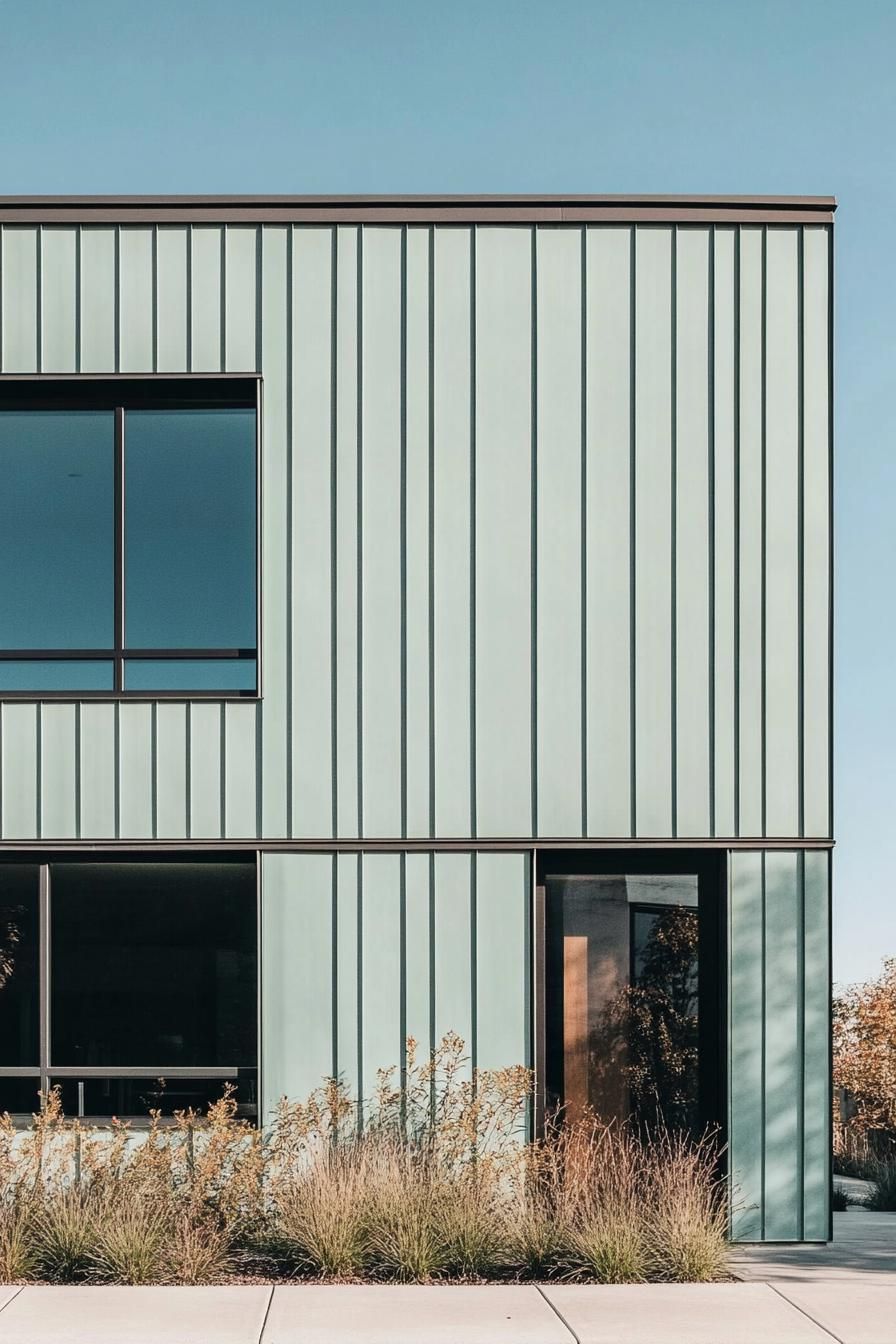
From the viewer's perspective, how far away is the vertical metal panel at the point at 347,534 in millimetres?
10117

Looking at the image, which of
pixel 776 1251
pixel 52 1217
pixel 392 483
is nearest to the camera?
pixel 52 1217

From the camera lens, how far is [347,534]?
33.7 ft

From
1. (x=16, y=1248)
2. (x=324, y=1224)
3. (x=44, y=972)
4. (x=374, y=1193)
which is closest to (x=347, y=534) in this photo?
(x=44, y=972)

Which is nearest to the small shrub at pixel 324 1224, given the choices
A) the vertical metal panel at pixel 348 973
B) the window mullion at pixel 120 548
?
the vertical metal panel at pixel 348 973

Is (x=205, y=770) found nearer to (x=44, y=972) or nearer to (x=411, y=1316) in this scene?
(x=44, y=972)

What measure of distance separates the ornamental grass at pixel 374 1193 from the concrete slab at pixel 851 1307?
56 cm

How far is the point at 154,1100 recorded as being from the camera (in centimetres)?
984

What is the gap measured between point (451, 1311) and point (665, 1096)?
8.94 ft

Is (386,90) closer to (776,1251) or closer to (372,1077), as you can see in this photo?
(372,1077)

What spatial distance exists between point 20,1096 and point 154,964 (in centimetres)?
136

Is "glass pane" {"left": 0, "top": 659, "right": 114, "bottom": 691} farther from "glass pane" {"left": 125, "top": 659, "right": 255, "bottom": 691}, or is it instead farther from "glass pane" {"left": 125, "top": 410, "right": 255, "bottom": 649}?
"glass pane" {"left": 125, "top": 410, "right": 255, "bottom": 649}

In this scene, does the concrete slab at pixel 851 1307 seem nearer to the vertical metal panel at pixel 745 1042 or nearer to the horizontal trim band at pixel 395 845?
the vertical metal panel at pixel 745 1042

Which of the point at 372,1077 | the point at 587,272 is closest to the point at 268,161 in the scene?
the point at 587,272

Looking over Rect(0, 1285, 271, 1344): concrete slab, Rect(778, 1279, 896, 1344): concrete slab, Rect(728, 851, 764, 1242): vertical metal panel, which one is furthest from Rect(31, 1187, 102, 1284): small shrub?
Rect(728, 851, 764, 1242): vertical metal panel
